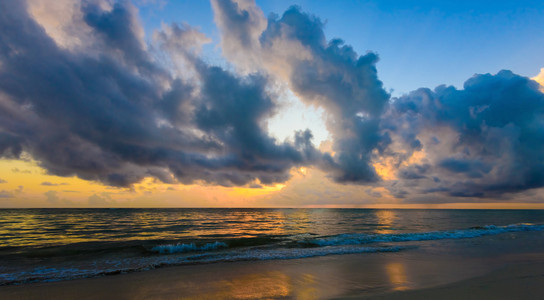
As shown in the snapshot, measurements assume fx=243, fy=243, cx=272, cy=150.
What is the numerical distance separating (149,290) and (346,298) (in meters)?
7.58

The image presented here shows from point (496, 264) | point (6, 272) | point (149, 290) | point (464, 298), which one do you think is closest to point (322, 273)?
point (464, 298)

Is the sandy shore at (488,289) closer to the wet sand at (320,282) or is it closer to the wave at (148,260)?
the wet sand at (320,282)

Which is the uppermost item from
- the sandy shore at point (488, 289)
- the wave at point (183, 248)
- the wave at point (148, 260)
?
the sandy shore at point (488, 289)

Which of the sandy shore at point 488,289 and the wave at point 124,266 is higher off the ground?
the sandy shore at point 488,289

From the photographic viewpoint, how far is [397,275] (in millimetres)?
11273

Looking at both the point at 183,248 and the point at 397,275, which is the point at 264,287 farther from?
the point at 183,248

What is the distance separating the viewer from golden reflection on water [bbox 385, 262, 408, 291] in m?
9.48

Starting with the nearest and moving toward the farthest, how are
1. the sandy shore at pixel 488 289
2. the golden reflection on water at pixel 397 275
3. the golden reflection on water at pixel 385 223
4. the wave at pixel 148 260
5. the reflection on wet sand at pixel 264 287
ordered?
the sandy shore at pixel 488 289 < the reflection on wet sand at pixel 264 287 < the golden reflection on water at pixel 397 275 < the wave at pixel 148 260 < the golden reflection on water at pixel 385 223

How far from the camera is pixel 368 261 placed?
48.9 feet

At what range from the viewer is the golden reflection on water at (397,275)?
9484mm

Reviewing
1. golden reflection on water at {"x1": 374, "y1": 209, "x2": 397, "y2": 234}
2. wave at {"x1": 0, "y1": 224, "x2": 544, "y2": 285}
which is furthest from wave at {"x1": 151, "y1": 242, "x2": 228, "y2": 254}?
golden reflection on water at {"x1": 374, "y1": 209, "x2": 397, "y2": 234}

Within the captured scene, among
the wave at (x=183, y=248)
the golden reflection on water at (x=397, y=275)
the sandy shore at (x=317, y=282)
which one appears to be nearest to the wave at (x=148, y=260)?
the wave at (x=183, y=248)

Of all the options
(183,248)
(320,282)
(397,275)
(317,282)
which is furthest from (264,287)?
(183,248)

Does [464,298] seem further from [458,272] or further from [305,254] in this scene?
[305,254]
